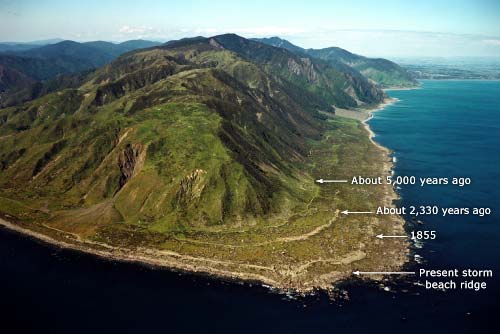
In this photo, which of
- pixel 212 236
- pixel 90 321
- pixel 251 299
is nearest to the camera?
pixel 90 321

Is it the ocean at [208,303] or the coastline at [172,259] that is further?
the coastline at [172,259]

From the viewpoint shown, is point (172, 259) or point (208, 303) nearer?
point (208, 303)

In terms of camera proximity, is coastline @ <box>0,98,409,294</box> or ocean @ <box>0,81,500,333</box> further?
coastline @ <box>0,98,409,294</box>

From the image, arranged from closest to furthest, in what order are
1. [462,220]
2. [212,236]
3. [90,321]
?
[90,321] < [212,236] < [462,220]

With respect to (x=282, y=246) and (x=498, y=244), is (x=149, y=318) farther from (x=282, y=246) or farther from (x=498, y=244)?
(x=498, y=244)

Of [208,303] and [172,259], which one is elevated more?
[172,259]

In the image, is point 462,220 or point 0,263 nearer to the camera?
point 0,263

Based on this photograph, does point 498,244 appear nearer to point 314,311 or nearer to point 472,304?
point 472,304

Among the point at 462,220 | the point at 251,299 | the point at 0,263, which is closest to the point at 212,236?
the point at 251,299

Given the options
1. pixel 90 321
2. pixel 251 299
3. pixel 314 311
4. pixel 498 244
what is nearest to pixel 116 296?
pixel 90 321
